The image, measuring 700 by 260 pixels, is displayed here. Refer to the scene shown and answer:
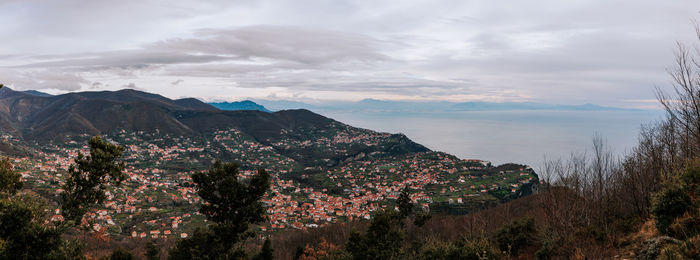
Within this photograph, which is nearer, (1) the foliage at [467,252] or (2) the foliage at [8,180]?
(2) the foliage at [8,180]

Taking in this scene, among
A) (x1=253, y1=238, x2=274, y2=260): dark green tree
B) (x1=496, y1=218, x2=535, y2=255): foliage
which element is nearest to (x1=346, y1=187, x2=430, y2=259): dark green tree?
(x1=253, y1=238, x2=274, y2=260): dark green tree

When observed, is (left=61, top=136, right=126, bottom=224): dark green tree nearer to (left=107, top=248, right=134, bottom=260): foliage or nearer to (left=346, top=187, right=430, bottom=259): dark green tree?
(left=107, top=248, right=134, bottom=260): foliage

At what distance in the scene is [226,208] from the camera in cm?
1903

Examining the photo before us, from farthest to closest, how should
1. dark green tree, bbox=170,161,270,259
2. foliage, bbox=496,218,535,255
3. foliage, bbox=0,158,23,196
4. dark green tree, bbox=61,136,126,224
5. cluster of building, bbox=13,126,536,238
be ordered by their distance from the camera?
1. cluster of building, bbox=13,126,536,238
2. foliage, bbox=496,218,535,255
3. dark green tree, bbox=170,161,270,259
4. dark green tree, bbox=61,136,126,224
5. foliage, bbox=0,158,23,196

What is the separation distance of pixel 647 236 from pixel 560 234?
351 cm

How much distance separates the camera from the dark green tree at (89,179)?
14406 millimetres

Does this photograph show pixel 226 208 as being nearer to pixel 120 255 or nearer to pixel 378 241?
pixel 120 255

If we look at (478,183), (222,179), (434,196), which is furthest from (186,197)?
(478,183)

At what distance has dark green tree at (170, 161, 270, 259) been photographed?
61.1ft

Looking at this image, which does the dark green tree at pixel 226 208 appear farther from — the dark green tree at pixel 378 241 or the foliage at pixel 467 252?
the foliage at pixel 467 252

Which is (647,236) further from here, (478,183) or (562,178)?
(478,183)

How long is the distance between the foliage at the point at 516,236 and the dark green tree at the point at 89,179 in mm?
25489

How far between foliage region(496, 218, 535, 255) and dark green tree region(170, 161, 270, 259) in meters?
18.3

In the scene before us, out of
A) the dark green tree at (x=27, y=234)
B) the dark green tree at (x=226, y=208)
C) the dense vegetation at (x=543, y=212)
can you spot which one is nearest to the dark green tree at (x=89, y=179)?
the dense vegetation at (x=543, y=212)
